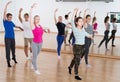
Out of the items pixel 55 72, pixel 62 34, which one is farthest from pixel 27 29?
pixel 55 72

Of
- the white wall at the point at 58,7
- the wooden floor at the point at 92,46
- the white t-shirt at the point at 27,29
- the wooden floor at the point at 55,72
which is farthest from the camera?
the wooden floor at the point at 92,46

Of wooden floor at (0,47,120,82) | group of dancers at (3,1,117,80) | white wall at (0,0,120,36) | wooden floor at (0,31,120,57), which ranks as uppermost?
white wall at (0,0,120,36)

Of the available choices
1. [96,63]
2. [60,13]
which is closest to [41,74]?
[96,63]

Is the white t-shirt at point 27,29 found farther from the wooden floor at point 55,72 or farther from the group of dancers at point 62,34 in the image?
the wooden floor at point 55,72

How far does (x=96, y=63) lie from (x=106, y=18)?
78.9 inches

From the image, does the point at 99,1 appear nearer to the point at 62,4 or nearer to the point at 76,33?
Result: the point at 62,4

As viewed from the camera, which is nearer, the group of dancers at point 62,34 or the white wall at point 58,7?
the group of dancers at point 62,34

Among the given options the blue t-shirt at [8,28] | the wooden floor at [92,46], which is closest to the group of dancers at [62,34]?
the blue t-shirt at [8,28]

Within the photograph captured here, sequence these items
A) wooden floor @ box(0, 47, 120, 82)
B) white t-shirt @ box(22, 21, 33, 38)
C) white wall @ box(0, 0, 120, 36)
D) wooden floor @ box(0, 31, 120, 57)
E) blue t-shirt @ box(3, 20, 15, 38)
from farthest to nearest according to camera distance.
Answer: wooden floor @ box(0, 31, 120, 57) → white wall @ box(0, 0, 120, 36) → white t-shirt @ box(22, 21, 33, 38) → blue t-shirt @ box(3, 20, 15, 38) → wooden floor @ box(0, 47, 120, 82)

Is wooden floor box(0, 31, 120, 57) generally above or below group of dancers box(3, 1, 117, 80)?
below

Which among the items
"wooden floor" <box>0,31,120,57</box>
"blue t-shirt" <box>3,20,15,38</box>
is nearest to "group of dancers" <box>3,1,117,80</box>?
"blue t-shirt" <box>3,20,15,38</box>

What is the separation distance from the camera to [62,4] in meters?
11.2

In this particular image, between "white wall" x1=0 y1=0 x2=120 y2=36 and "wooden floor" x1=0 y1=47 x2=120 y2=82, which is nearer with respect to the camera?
"wooden floor" x1=0 y1=47 x2=120 y2=82

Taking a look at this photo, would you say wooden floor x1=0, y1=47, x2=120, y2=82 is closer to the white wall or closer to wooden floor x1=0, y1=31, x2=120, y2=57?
wooden floor x1=0, y1=31, x2=120, y2=57
